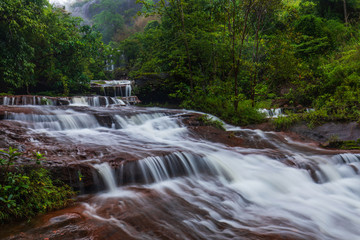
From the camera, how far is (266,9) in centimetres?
841

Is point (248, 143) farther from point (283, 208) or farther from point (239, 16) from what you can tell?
point (239, 16)

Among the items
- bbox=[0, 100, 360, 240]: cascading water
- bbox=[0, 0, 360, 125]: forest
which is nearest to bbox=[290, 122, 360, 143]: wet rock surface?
bbox=[0, 0, 360, 125]: forest

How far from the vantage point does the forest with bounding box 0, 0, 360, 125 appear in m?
8.45

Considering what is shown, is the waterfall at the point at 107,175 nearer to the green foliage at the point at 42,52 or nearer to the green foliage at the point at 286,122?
the green foliage at the point at 286,122

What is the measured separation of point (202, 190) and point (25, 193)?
2.50 meters

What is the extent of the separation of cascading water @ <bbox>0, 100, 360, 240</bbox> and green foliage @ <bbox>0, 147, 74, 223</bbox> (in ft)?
0.99

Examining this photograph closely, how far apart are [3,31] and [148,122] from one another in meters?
8.82

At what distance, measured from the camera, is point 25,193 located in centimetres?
275

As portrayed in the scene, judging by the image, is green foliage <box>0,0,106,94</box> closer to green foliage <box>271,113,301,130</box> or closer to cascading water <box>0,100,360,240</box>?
cascading water <box>0,100,360,240</box>

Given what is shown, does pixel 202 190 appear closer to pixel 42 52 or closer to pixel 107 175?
pixel 107 175

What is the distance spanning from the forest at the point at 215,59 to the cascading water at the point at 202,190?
349cm

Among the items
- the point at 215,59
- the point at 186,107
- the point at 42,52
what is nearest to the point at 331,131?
the point at 215,59

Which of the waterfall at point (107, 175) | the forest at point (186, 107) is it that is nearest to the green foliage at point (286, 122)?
the forest at point (186, 107)

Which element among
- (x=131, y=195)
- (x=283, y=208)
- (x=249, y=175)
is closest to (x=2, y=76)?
(x=131, y=195)
